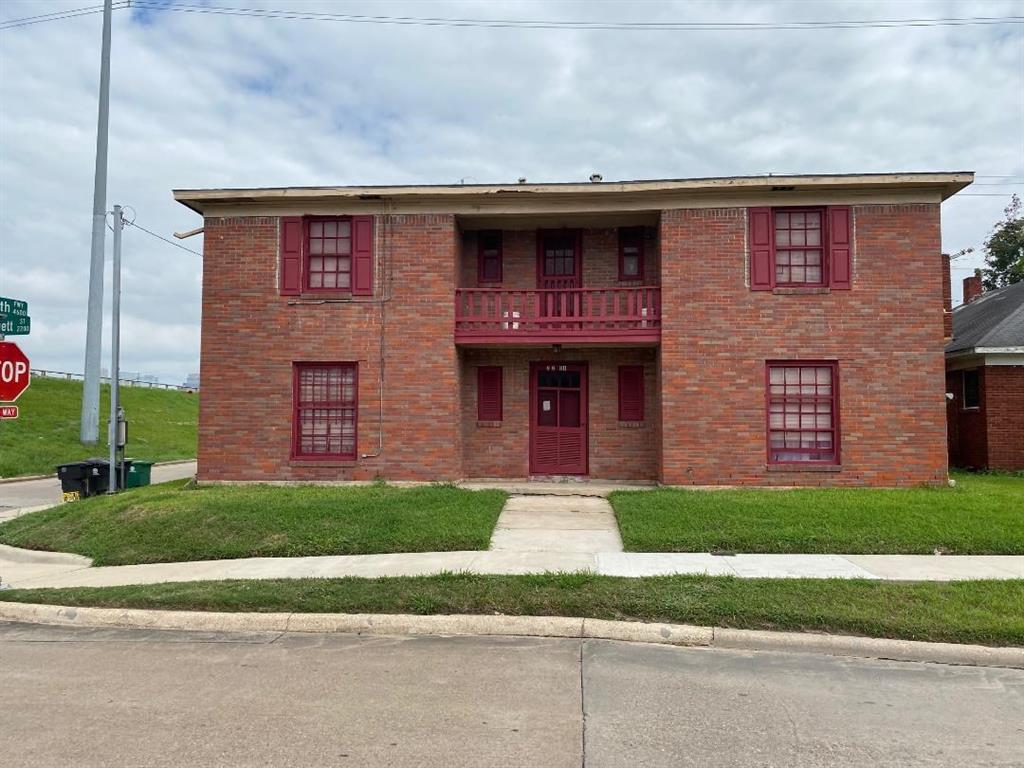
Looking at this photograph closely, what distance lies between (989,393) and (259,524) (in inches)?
633

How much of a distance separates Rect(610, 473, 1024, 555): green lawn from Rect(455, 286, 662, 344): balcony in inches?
131

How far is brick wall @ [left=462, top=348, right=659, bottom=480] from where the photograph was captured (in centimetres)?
1600

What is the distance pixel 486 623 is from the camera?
7.07 m

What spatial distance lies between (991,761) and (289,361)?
1336 centimetres

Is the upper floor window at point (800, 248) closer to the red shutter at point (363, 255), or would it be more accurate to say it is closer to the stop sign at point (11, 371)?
the red shutter at point (363, 255)

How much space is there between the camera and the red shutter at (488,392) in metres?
16.3

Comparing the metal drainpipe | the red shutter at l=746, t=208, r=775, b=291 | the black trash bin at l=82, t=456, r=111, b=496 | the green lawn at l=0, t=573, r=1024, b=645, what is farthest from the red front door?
the black trash bin at l=82, t=456, r=111, b=496

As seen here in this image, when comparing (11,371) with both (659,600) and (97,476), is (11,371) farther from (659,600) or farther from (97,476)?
(659,600)

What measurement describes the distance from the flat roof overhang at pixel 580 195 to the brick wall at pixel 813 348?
36cm

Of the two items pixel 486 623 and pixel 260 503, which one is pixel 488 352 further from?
pixel 486 623

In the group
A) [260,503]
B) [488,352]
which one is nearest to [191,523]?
[260,503]

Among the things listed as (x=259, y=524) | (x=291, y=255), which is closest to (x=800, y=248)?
(x=291, y=255)

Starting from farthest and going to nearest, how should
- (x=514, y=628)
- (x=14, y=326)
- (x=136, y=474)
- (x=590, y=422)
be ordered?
(x=136, y=474)
(x=590, y=422)
(x=14, y=326)
(x=514, y=628)

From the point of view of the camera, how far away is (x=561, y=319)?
15.2m
